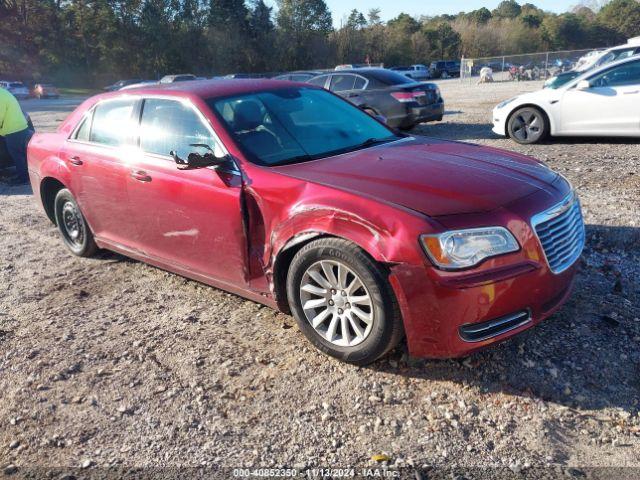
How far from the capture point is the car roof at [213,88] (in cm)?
426

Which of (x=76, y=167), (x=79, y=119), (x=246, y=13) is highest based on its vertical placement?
(x=246, y=13)

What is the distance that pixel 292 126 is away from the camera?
4156mm

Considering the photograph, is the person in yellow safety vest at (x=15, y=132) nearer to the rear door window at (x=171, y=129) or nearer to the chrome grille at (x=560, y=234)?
the rear door window at (x=171, y=129)

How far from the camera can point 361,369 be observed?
336cm

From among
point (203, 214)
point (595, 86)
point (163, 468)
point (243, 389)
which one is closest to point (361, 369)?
point (243, 389)

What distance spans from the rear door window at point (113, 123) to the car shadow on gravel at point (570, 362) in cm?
282

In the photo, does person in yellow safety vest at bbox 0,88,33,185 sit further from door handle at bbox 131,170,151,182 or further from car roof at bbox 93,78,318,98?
door handle at bbox 131,170,151,182

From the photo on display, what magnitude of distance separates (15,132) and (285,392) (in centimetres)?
812

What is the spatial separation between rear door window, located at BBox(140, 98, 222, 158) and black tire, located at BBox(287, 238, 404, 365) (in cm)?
106

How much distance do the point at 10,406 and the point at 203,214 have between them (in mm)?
1627

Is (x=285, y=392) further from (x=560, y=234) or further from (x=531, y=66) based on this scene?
(x=531, y=66)

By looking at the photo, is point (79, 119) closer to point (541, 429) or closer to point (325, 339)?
point (325, 339)

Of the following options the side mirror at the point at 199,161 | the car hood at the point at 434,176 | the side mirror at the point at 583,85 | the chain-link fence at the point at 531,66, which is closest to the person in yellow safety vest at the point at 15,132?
the side mirror at the point at 199,161

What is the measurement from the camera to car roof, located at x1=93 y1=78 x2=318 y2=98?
4.26m
